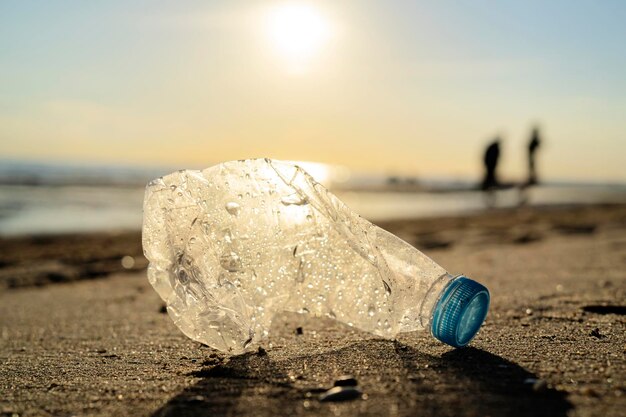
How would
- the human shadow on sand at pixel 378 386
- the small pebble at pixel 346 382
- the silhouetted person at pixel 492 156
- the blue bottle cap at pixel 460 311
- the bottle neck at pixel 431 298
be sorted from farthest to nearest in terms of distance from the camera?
the silhouetted person at pixel 492 156 < the bottle neck at pixel 431 298 < the blue bottle cap at pixel 460 311 < the small pebble at pixel 346 382 < the human shadow on sand at pixel 378 386

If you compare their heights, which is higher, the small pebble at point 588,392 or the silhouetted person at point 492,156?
the silhouetted person at point 492,156

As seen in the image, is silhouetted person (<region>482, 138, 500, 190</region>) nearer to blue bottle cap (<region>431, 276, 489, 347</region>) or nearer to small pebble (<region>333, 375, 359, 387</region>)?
blue bottle cap (<region>431, 276, 489, 347</region>)

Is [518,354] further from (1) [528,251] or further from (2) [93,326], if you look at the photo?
(1) [528,251]

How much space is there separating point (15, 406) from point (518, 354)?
4.93ft

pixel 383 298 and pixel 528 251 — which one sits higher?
pixel 383 298

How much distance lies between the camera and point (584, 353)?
171cm

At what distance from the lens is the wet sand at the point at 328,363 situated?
1373mm

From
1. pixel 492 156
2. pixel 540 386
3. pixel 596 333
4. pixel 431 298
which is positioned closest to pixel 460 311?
pixel 431 298

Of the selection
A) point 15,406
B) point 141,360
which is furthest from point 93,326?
point 15,406

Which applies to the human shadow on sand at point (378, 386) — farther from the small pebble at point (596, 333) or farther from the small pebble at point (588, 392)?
the small pebble at point (596, 333)

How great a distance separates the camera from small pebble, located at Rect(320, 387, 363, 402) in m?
1.39

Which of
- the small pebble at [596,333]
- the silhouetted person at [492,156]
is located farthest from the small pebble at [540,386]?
the silhouetted person at [492,156]

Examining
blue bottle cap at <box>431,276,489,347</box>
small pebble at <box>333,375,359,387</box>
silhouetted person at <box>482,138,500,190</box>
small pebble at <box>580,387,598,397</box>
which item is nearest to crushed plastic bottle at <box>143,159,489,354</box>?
blue bottle cap at <box>431,276,489,347</box>

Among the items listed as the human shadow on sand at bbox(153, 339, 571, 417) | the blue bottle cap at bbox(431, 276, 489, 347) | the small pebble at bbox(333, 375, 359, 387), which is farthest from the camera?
the blue bottle cap at bbox(431, 276, 489, 347)
